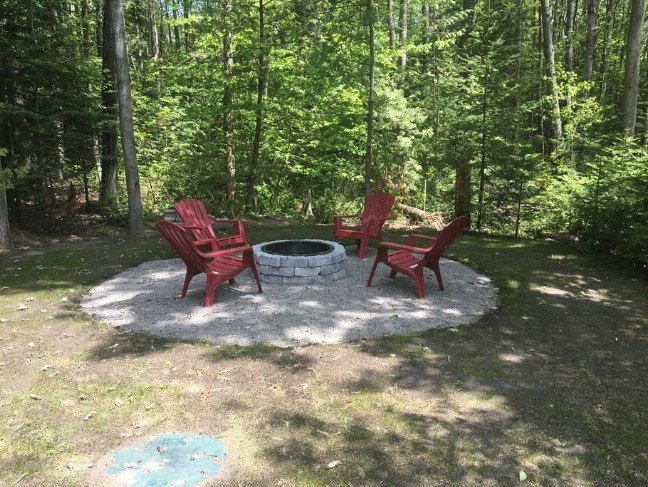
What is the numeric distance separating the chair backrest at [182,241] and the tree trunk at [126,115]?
4.23 metres

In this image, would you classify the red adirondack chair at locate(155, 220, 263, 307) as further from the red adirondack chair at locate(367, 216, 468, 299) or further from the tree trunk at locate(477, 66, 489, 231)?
the tree trunk at locate(477, 66, 489, 231)

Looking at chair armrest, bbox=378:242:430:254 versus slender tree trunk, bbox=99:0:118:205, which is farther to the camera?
slender tree trunk, bbox=99:0:118:205

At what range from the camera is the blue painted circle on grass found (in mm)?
2064

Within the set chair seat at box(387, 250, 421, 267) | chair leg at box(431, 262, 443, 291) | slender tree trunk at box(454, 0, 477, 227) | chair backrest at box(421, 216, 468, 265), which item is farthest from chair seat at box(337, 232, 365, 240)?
slender tree trunk at box(454, 0, 477, 227)

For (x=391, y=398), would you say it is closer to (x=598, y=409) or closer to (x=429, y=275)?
(x=598, y=409)

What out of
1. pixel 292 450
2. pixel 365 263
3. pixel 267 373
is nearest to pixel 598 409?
pixel 292 450

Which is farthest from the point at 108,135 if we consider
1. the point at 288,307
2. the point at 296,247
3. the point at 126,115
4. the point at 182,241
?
the point at 288,307

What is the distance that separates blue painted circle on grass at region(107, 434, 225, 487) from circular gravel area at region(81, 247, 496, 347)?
1339 millimetres

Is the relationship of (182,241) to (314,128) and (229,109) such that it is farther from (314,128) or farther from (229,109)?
(314,128)

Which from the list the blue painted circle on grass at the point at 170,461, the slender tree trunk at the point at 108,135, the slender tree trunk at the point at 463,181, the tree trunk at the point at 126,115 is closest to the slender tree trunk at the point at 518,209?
the slender tree trunk at the point at 463,181

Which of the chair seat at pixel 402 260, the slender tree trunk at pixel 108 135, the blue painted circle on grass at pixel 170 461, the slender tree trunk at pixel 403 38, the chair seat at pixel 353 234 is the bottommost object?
the blue painted circle on grass at pixel 170 461

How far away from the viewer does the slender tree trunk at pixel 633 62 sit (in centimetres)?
703

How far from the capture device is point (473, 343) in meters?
3.63

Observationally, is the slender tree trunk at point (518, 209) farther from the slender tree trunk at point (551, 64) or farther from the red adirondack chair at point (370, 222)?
the slender tree trunk at point (551, 64)
